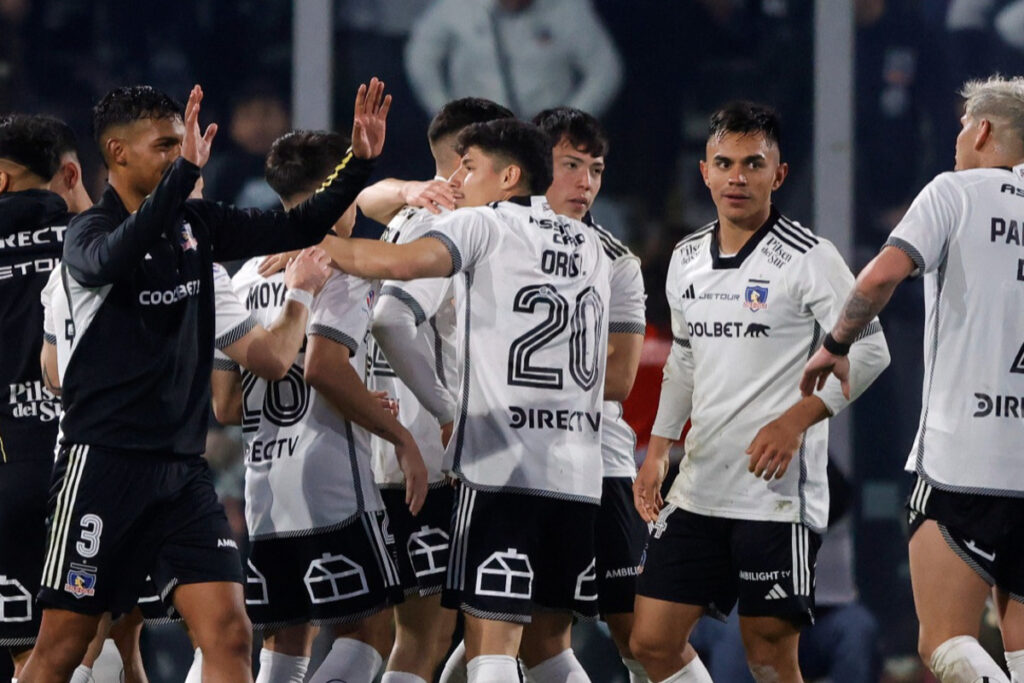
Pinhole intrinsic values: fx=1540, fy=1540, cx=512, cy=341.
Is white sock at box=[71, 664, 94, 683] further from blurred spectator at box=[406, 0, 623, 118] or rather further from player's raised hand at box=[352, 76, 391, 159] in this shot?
blurred spectator at box=[406, 0, 623, 118]

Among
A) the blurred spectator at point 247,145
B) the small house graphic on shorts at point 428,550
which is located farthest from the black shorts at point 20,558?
the blurred spectator at point 247,145

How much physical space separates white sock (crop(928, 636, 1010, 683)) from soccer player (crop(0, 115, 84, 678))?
9.14ft

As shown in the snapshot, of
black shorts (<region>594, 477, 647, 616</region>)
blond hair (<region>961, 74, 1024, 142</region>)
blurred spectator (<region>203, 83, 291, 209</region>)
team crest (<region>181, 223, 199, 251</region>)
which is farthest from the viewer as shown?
blurred spectator (<region>203, 83, 291, 209</region>)

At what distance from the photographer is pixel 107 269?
4.04 metres

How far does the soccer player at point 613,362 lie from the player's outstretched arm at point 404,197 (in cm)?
53

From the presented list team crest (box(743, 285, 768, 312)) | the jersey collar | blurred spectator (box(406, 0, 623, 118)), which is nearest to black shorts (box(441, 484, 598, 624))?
team crest (box(743, 285, 768, 312))

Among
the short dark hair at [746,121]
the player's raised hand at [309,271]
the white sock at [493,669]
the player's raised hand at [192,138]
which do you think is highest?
the short dark hair at [746,121]

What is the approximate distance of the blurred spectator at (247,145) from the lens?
25.7 ft

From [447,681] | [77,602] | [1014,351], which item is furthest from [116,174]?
[1014,351]

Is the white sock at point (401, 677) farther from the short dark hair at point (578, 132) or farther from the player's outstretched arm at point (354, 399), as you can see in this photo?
the short dark hair at point (578, 132)

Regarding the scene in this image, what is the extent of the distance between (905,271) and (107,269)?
221cm

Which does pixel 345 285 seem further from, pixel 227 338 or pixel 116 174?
pixel 116 174

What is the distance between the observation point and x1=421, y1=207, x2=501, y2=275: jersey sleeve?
14.7 feet

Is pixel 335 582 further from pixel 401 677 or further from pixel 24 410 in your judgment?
pixel 24 410
